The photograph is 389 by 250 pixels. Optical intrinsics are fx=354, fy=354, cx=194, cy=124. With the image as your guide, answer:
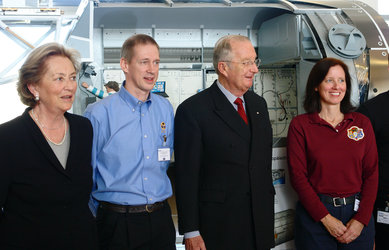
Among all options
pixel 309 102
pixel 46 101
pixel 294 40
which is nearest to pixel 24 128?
pixel 46 101

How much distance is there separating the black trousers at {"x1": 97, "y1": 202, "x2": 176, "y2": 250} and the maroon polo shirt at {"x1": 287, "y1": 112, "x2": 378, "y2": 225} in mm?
789

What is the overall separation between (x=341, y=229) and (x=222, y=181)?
2.27ft

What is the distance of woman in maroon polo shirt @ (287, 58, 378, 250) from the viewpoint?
1847 mm

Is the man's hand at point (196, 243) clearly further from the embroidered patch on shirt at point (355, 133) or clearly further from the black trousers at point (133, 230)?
the embroidered patch on shirt at point (355, 133)

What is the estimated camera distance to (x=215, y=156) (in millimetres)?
1669

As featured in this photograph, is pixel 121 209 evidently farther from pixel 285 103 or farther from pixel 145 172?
pixel 285 103

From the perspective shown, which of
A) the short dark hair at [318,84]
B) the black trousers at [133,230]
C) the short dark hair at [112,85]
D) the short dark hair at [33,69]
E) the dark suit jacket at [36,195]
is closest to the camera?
the dark suit jacket at [36,195]

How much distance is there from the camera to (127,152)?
1.60 meters

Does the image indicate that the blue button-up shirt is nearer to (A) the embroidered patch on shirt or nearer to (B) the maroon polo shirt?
(B) the maroon polo shirt

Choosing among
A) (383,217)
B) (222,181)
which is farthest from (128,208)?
(383,217)

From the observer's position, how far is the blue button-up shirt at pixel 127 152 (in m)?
1.57

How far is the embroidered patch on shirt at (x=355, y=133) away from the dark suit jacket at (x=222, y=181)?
1.80 ft

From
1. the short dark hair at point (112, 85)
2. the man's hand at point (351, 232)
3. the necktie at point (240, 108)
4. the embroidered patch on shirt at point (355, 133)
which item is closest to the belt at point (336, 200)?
the man's hand at point (351, 232)

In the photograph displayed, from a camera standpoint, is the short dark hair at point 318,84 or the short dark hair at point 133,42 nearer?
the short dark hair at point 133,42
